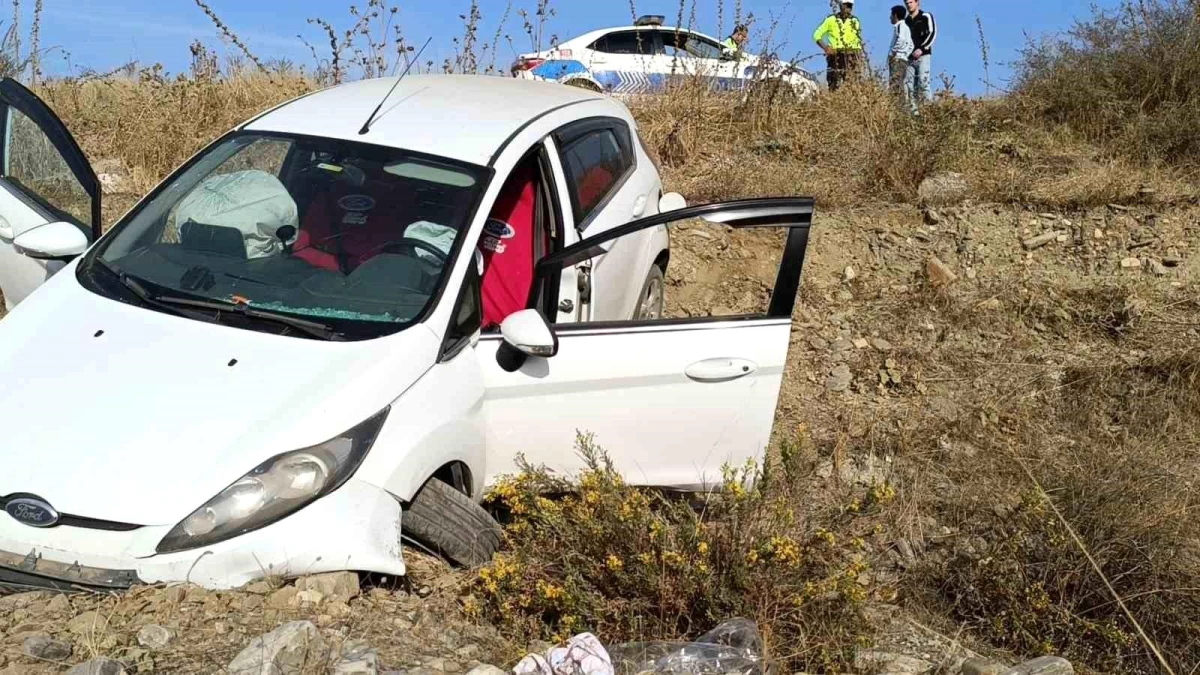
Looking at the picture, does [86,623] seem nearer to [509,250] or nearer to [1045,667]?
[509,250]

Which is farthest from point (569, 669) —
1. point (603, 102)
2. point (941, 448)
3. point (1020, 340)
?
point (1020, 340)

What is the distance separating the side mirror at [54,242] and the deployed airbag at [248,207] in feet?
1.49

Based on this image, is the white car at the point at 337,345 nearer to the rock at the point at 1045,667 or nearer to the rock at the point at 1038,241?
the rock at the point at 1045,667

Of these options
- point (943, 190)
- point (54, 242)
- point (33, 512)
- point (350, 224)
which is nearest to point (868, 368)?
point (943, 190)

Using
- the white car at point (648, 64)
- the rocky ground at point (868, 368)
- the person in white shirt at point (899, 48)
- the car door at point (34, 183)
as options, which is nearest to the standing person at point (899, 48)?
the person in white shirt at point (899, 48)

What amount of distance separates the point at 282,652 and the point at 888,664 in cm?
187

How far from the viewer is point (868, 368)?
6371 mm

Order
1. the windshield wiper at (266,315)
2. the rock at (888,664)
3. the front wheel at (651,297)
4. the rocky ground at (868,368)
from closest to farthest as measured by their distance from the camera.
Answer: the rocky ground at (868,368) < the rock at (888,664) < the windshield wiper at (266,315) < the front wheel at (651,297)

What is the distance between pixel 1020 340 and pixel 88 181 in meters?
5.29

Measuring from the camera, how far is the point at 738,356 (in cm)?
411

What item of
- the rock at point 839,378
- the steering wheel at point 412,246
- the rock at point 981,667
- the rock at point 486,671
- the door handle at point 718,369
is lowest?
the rock at point 981,667

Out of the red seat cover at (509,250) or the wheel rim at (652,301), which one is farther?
the wheel rim at (652,301)

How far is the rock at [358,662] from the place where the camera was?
290cm

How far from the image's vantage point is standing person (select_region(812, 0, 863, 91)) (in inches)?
400
